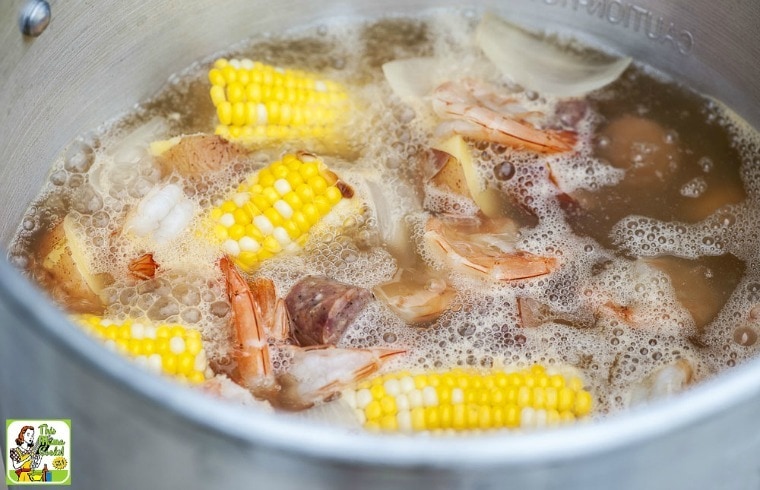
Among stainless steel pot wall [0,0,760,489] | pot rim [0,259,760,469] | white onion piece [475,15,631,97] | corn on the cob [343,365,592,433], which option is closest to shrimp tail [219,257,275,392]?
corn on the cob [343,365,592,433]

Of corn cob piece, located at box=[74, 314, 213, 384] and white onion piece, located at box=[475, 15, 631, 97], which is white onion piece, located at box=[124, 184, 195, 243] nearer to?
corn cob piece, located at box=[74, 314, 213, 384]

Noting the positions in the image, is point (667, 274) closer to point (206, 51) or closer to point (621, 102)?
point (621, 102)

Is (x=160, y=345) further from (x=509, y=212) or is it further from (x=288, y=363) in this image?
(x=509, y=212)

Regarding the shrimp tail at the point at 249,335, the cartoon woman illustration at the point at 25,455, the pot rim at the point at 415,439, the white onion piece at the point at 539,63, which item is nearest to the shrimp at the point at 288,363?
the shrimp tail at the point at 249,335

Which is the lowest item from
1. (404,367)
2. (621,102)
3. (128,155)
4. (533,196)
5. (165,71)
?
(404,367)

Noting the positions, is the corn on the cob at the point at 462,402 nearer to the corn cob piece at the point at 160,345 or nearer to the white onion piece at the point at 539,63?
the corn cob piece at the point at 160,345

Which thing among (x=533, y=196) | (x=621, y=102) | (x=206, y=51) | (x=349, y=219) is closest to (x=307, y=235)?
(x=349, y=219)

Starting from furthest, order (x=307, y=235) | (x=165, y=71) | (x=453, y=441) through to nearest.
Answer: (x=165, y=71), (x=307, y=235), (x=453, y=441)

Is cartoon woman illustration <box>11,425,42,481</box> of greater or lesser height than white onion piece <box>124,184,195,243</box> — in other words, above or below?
below
